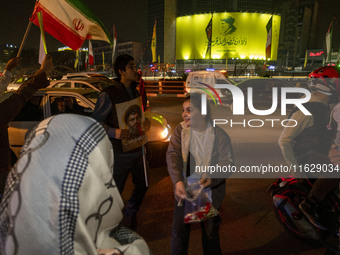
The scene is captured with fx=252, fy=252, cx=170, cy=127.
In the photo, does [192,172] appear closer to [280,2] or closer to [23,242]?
[23,242]

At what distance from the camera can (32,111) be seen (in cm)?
470

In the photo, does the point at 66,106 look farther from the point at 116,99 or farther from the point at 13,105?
the point at 13,105

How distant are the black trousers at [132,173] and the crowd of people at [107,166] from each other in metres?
0.01

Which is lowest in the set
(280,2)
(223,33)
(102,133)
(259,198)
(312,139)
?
(259,198)

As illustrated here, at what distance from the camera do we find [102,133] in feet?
2.91

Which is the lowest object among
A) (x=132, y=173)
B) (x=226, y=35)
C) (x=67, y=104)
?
(x=132, y=173)

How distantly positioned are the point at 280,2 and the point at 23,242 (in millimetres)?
152447

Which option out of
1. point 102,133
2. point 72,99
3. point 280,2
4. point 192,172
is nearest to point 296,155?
point 192,172

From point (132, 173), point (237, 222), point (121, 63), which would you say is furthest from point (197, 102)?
point (237, 222)

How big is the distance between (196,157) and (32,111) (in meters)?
3.75

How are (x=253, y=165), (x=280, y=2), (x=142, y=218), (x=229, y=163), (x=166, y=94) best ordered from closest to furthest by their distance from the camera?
(x=229, y=163) < (x=142, y=218) < (x=253, y=165) < (x=166, y=94) < (x=280, y=2)

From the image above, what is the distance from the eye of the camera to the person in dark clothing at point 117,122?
276 cm

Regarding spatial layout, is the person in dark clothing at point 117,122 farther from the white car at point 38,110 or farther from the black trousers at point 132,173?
the white car at point 38,110

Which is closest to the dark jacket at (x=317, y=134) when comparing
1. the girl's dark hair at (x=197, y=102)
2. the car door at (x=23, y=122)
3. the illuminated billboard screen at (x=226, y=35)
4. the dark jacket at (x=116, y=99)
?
the girl's dark hair at (x=197, y=102)
